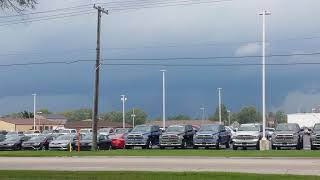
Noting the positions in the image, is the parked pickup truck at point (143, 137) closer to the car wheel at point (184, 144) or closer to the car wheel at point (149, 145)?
the car wheel at point (149, 145)

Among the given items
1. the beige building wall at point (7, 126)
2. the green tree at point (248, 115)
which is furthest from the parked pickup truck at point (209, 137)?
the green tree at point (248, 115)

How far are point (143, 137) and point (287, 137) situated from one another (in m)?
10.4

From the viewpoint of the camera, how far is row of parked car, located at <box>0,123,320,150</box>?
37938 mm

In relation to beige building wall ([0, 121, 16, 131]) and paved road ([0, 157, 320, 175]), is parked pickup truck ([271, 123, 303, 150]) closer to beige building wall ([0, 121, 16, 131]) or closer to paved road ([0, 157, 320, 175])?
paved road ([0, 157, 320, 175])

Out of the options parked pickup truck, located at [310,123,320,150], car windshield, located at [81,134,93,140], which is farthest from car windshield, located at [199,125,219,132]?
car windshield, located at [81,134,93,140]

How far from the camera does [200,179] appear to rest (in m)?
17.4

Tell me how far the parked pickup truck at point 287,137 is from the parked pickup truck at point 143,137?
365 inches

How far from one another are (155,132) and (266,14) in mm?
12440

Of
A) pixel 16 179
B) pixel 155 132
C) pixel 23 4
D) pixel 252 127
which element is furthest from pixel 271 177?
pixel 155 132

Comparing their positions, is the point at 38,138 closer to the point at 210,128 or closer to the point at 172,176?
the point at 210,128

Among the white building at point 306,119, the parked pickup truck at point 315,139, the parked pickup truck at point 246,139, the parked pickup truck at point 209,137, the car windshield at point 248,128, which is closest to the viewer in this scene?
the parked pickup truck at point 315,139

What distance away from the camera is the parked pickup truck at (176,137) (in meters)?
40.8

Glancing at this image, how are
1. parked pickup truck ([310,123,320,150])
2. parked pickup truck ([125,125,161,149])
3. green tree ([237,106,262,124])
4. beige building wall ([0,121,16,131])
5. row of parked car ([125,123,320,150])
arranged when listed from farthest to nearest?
green tree ([237,106,262,124]) → beige building wall ([0,121,16,131]) → parked pickup truck ([125,125,161,149]) → row of parked car ([125,123,320,150]) → parked pickup truck ([310,123,320,150])

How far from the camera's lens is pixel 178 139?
4078 centimetres
